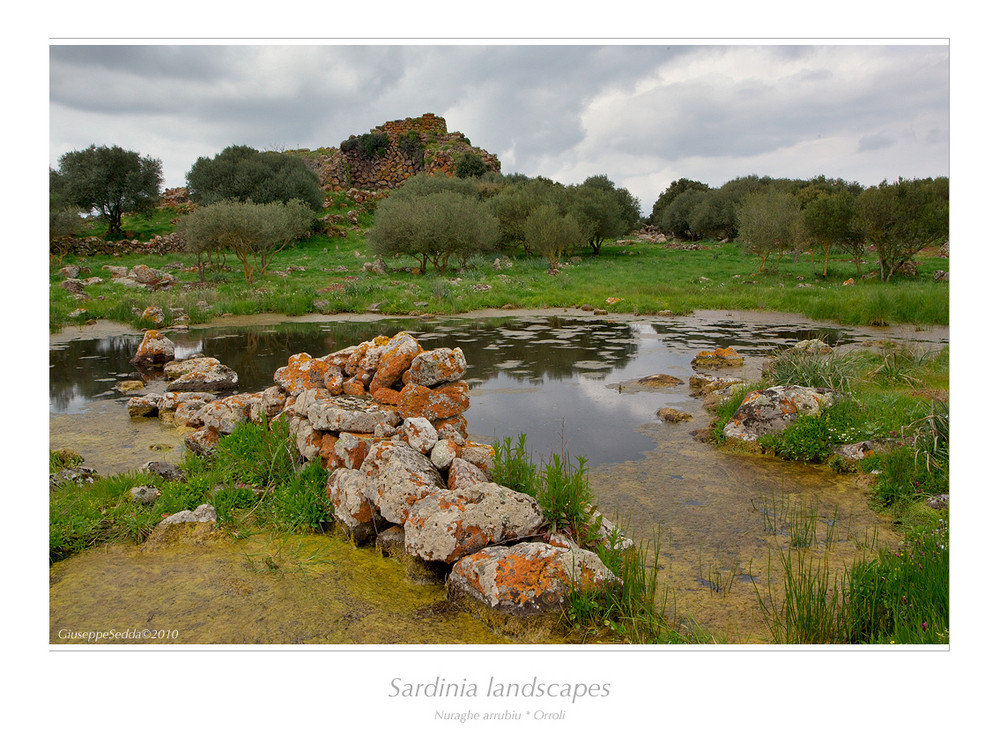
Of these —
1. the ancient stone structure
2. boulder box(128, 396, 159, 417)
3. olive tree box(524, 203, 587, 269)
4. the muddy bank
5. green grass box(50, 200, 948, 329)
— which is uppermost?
the ancient stone structure

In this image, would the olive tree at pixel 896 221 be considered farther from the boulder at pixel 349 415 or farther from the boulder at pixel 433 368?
the boulder at pixel 349 415

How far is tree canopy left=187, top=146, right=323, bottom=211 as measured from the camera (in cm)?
4338

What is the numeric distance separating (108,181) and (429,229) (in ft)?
76.8

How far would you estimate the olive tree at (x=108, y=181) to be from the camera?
125ft

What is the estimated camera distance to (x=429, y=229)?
30.8m

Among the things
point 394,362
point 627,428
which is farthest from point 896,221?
point 394,362

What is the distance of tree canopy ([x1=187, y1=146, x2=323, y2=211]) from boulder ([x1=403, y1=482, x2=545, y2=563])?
42.3 m

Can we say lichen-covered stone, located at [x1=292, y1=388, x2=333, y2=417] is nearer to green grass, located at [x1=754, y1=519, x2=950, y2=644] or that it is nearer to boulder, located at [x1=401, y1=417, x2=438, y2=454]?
boulder, located at [x1=401, y1=417, x2=438, y2=454]

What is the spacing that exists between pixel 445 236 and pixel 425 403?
26.2m

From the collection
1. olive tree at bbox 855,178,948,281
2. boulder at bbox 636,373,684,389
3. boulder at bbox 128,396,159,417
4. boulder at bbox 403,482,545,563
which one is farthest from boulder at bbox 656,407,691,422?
olive tree at bbox 855,178,948,281

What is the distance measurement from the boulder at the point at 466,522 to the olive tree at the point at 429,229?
27.8 m

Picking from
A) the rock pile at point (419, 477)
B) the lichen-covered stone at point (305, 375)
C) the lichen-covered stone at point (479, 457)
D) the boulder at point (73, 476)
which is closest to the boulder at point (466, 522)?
the rock pile at point (419, 477)

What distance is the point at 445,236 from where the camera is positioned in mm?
31422

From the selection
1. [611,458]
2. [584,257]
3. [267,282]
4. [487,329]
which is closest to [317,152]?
[584,257]
